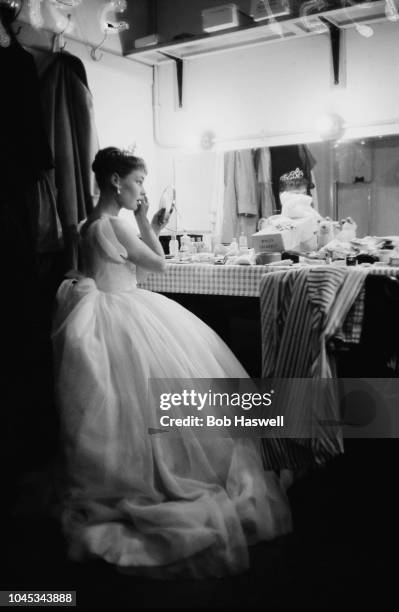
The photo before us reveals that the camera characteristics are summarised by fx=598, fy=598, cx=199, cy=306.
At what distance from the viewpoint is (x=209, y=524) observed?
184 centimetres

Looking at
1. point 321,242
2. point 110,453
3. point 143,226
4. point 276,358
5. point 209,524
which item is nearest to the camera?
point 209,524

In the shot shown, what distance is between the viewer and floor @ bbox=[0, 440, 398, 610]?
1.63 m

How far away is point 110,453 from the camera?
6.45ft


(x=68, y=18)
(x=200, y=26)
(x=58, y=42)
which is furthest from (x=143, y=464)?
(x=200, y=26)

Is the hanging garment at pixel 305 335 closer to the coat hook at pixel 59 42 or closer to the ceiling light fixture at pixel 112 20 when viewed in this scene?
the coat hook at pixel 59 42

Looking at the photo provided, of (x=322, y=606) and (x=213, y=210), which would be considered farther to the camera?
(x=213, y=210)

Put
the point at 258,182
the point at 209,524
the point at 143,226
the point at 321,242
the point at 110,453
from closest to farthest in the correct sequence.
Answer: the point at 209,524
the point at 110,453
the point at 143,226
the point at 321,242
the point at 258,182

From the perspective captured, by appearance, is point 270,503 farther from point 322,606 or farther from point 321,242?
point 321,242

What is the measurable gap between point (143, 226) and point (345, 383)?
1.11 metres

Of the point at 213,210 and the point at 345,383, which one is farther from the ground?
the point at 213,210

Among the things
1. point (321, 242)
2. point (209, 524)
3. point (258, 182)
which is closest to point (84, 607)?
point (209, 524)

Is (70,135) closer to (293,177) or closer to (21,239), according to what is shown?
(21,239)

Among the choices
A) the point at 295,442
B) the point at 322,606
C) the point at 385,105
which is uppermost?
the point at 385,105

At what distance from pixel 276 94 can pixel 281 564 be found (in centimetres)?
280
